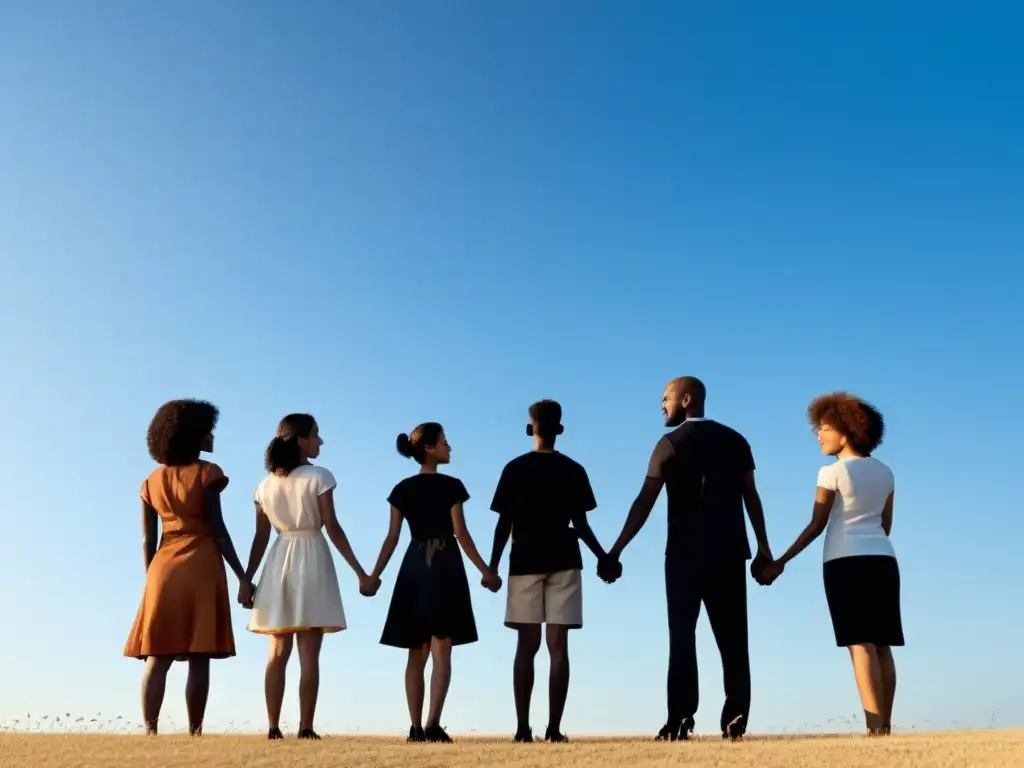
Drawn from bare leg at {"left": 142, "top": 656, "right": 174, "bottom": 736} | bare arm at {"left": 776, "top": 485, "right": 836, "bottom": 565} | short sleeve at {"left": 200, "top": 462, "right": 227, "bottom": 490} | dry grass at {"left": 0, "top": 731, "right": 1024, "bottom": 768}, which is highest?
short sleeve at {"left": 200, "top": 462, "right": 227, "bottom": 490}

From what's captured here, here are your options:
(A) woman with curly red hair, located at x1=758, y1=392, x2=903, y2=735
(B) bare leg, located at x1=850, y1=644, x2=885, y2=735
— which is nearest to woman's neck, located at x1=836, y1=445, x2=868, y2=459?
(A) woman with curly red hair, located at x1=758, y1=392, x2=903, y2=735

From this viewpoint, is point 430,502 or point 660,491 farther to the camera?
point 430,502

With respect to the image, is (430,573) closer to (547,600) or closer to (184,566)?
(547,600)

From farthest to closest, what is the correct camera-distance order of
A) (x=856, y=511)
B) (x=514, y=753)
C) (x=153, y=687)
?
(x=153, y=687), (x=856, y=511), (x=514, y=753)

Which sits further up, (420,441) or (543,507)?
(420,441)

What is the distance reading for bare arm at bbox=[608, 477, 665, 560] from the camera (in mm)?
11258

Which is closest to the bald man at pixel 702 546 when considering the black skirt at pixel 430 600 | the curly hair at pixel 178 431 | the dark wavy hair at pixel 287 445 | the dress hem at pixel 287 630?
the black skirt at pixel 430 600

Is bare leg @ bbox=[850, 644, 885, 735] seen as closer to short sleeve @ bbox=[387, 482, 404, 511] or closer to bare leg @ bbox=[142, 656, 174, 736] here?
short sleeve @ bbox=[387, 482, 404, 511]

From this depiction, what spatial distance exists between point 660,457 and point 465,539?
196 cm

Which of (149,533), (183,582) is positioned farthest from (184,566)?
(149,533)

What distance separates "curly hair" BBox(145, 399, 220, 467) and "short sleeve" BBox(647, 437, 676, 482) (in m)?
4.06

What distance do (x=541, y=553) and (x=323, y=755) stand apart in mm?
3033

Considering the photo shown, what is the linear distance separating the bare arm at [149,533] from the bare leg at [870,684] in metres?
6.28

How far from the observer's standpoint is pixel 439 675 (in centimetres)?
1152
